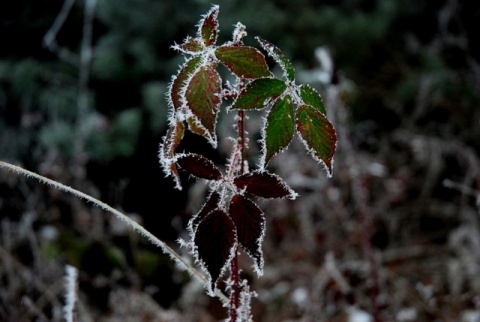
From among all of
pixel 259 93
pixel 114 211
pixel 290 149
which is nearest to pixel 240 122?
pixel 259 93

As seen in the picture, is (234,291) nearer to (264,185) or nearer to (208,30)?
(264,185)

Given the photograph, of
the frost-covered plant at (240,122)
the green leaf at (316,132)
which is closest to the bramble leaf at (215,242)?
the frost-covered plant at (240,122)

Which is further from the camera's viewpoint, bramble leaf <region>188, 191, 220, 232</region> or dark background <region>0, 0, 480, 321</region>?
dark background <region>0, 0, 480, 321</region>

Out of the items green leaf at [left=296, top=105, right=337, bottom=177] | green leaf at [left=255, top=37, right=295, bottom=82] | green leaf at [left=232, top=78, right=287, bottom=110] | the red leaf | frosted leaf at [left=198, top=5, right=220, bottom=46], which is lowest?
the red leaf

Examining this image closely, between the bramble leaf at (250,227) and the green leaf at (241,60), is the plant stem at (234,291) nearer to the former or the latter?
the bramble leaf at (250,227)

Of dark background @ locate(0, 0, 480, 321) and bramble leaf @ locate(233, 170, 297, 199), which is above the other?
dark background @ locate(0, 0, 480, 321)

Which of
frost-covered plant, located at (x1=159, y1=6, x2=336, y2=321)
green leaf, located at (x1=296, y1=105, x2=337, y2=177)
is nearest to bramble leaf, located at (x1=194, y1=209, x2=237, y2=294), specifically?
frost-covered plant, located at (x1=159, y1=6, x2=336, y2=321)

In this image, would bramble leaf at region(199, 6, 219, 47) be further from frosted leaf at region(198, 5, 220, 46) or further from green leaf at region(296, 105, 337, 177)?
green leaf at region(296, 105, 337, 177)
